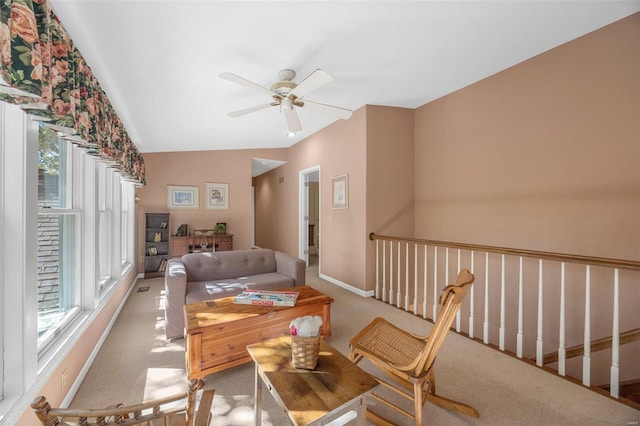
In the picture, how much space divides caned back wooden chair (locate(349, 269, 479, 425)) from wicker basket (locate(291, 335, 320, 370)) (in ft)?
1.33

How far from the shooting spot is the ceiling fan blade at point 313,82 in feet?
6.87

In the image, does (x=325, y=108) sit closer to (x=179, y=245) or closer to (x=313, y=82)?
(x=313, y=82)

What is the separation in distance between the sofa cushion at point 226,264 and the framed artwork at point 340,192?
140 centimetres

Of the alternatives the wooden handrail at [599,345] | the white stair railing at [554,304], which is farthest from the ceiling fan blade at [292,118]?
the wooden handrail at [599,345]

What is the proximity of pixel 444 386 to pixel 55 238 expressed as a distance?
300 cm

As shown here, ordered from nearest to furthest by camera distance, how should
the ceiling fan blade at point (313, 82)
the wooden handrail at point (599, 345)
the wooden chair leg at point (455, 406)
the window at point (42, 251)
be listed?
the window at point (42, 251) → the wooden chair leg at point (455, 406) → the ceiling fan blade at point (313, 82) → the wooden handrail at point (599, 345)

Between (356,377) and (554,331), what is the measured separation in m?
2.58

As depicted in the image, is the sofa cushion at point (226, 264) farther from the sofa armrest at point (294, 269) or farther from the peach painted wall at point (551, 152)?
the peach painted wall at point (551, 152)

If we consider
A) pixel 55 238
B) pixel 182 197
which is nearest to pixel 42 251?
pixel 55 238

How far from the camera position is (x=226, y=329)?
2.07 m

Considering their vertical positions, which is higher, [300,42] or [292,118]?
[300,42]

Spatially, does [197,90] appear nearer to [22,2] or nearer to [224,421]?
[22,2]

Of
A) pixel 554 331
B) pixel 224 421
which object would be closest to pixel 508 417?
pixel 554 331

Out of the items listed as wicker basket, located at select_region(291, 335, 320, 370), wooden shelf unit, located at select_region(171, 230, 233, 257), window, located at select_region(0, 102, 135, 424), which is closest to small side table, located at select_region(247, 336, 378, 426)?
wicker basket, located at select_region(291, 335, 320, 370)
